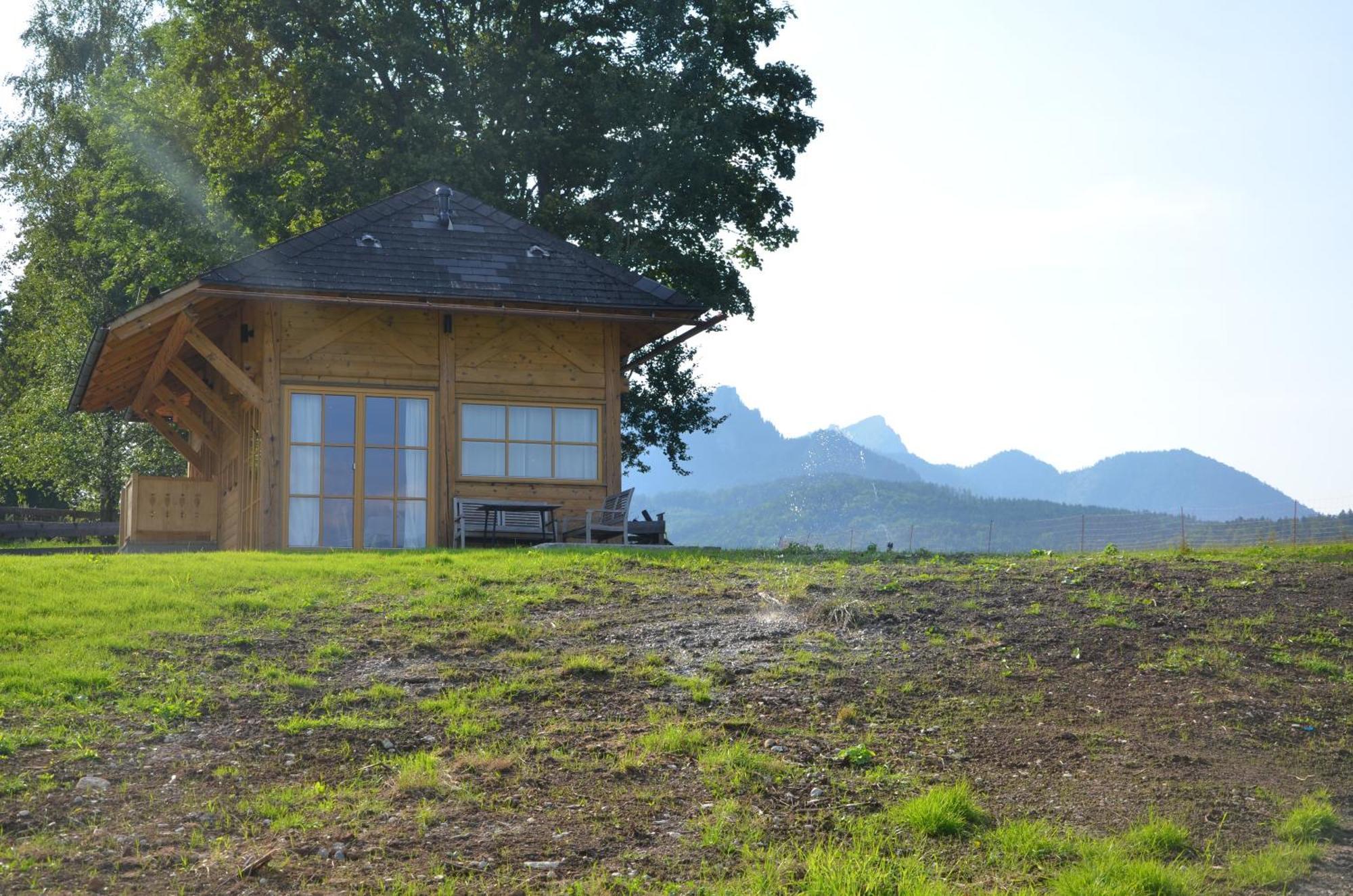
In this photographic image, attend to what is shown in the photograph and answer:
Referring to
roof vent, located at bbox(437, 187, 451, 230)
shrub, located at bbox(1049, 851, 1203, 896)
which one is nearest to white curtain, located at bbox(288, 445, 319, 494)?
roof vent, located at bbox(437, 187, 451, 230)

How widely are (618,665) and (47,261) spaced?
117 ft

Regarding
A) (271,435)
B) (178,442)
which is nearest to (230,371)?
(271,435)

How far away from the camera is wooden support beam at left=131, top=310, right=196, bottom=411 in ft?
64.4

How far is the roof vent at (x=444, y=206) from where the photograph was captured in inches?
878

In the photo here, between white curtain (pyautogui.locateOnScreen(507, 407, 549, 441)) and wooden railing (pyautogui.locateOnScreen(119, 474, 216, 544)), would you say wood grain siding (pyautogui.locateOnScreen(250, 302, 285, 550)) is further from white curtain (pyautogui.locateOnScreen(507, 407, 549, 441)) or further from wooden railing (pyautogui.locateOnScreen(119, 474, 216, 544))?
wooden railing (pyautogui.locateOnScreen(119, 474, 216, 544))

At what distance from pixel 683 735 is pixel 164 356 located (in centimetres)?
1518

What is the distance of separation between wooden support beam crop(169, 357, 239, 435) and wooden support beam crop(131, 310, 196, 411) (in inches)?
6.8

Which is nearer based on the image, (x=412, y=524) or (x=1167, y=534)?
(x=412, y=524)

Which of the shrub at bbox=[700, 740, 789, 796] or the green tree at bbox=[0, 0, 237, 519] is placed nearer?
the shrub at bbox=[700, 740, 789, 796]

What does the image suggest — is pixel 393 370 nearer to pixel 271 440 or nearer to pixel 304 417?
pixel 304 417

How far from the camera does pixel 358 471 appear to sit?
20.2 m

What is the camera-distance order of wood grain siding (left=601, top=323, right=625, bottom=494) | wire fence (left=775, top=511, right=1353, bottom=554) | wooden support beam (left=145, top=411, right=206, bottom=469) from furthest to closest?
wooden support beam (left=145, top=411, right=206, bottom=469) < wire fence (left=775, top=511, right=1353, bottom=554) < wood grain siding (left=601, top=323, right=625, bottom=494)

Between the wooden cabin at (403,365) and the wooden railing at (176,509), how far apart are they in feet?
8.71

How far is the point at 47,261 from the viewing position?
133 feet
